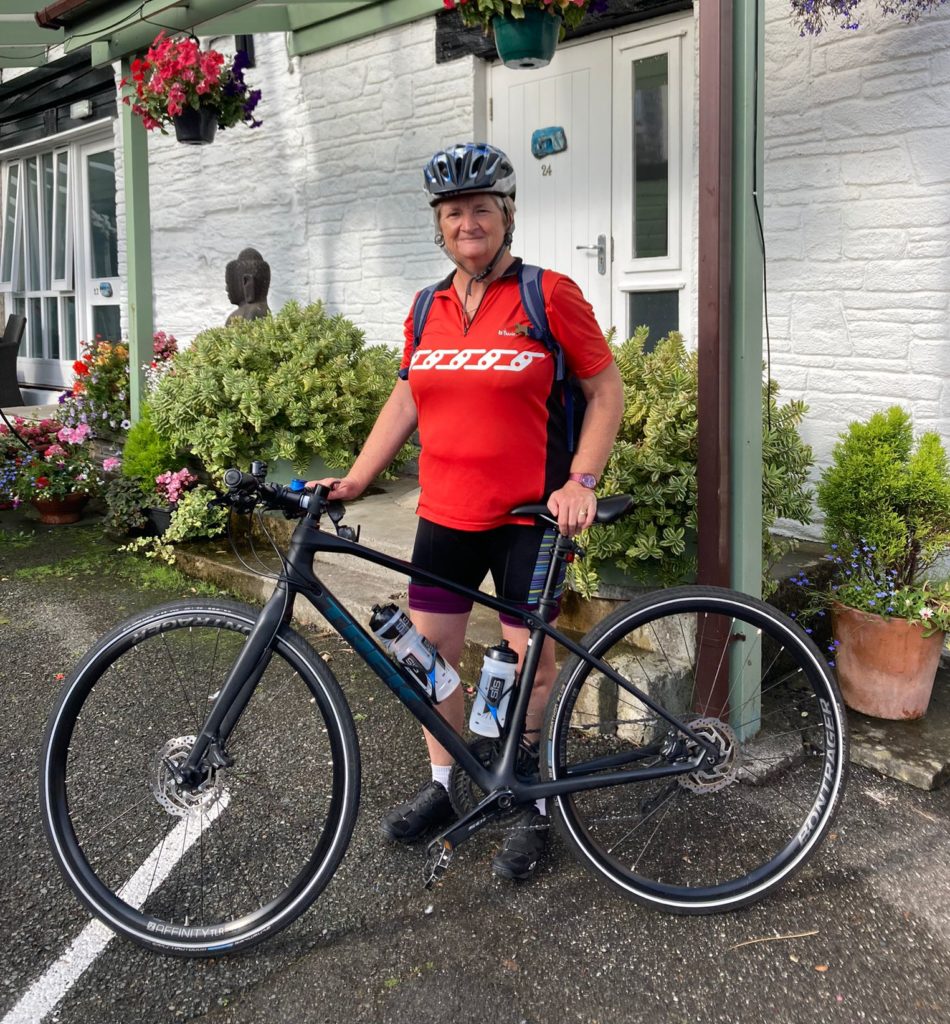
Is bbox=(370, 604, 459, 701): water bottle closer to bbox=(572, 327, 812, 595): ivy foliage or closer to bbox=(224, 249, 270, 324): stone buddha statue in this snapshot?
bbox=(572, 327, 812, 595): ivy foliage

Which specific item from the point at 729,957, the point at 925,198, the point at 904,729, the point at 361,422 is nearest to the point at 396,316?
the point at 361,422

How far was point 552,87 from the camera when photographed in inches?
222

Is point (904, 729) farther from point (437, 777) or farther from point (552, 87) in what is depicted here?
point (552, 87)

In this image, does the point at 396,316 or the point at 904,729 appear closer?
the point at 904,729

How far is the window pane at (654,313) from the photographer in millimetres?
5285

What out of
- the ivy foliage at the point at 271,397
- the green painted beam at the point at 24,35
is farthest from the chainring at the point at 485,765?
the green painted beam at the point at 24,35

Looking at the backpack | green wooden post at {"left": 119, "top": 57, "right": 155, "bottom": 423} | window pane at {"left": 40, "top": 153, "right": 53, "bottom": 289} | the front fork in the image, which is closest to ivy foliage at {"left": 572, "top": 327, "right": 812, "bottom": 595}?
the backpack

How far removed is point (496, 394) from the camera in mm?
2443

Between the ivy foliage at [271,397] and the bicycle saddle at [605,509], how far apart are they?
9.82ft

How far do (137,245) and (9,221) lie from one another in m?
5.72

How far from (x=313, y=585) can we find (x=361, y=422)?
10.4 ft

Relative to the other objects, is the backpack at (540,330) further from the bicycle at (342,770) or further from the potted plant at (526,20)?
the potted plant at (526,20)

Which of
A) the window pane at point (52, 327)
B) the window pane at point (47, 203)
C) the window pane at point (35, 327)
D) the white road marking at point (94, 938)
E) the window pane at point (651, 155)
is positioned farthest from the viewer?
the window pane at point (35, 327)

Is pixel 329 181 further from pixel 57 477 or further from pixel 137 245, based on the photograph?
pixel 57 477
